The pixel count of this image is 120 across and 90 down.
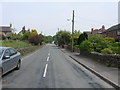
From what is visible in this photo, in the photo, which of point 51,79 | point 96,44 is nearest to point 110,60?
point 51,79

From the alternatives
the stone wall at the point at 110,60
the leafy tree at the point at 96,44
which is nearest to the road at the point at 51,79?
the stone wall at the point at 110,60

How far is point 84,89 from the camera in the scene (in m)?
7.09

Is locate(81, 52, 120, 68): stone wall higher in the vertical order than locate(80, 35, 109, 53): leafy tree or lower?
lower

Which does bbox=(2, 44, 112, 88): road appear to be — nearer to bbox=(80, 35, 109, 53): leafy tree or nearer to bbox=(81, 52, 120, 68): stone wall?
bbox=(81, 52, 120, 68): stone wall

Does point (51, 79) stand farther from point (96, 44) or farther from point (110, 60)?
point (96, 44)

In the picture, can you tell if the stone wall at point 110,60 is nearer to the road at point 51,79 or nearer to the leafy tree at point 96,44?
the road at point 51,79

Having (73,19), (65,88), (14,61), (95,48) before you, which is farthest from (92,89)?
(73,19)

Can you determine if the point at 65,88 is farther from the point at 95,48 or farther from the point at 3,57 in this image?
the point at 95,48

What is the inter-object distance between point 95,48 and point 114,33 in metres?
41.3

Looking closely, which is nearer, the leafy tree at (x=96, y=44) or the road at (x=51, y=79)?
the road at (x=51, y=79)

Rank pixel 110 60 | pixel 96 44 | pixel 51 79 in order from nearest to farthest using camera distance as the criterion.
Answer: pixel 51 79 < pixel 110 60 < pixel 96 44

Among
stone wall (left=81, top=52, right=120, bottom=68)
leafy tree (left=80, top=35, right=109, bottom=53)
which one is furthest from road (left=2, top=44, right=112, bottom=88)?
leafy tree (left=80, top=35, right=109, bottom=53)

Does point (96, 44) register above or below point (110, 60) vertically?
above

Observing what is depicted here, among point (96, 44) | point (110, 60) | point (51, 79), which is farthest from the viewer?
point (96, 44)
